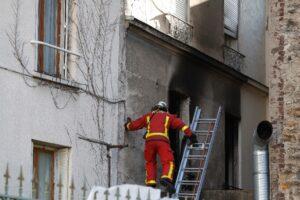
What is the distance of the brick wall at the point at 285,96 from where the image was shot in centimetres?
1678

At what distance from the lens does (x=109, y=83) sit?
17.8m

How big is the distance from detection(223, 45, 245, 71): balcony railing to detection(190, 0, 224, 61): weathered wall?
25 cm

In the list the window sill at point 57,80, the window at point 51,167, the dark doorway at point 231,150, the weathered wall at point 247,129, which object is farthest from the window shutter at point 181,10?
the window at point 51,167

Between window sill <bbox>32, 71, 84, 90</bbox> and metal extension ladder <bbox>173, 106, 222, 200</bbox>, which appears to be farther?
metal extension ladder <bbox>173, 106, 222, 200</bbox>

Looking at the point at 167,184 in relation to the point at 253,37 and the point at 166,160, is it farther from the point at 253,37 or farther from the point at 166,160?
the point at 253,37

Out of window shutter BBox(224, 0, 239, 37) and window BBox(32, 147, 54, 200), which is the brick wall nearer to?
window BBox(32, 147, 54, 200)

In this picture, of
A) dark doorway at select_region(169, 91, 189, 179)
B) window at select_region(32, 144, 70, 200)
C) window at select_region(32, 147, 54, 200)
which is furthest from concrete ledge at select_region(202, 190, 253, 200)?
window at select_region(32, 147, 54, 200)

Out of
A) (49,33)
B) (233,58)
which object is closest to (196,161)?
(233,58)

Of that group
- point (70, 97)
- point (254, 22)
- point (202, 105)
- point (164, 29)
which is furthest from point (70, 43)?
point (254, 22)

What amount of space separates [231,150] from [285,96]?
6487 mm

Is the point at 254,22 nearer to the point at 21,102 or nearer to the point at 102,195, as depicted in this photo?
the point at 21,102

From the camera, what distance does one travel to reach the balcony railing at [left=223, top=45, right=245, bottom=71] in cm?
2300

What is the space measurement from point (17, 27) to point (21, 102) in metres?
1.15

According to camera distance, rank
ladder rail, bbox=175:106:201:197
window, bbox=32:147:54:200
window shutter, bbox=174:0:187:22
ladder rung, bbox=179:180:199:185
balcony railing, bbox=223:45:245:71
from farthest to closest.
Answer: balcony railing, bbox=223:45:245:71, window shutter, bbox=174:0:187:22, ladder rung, bbox=179:180:199:185, ladder rail, bbox=175:106:201:197, window, bbox=32:147:54:200
